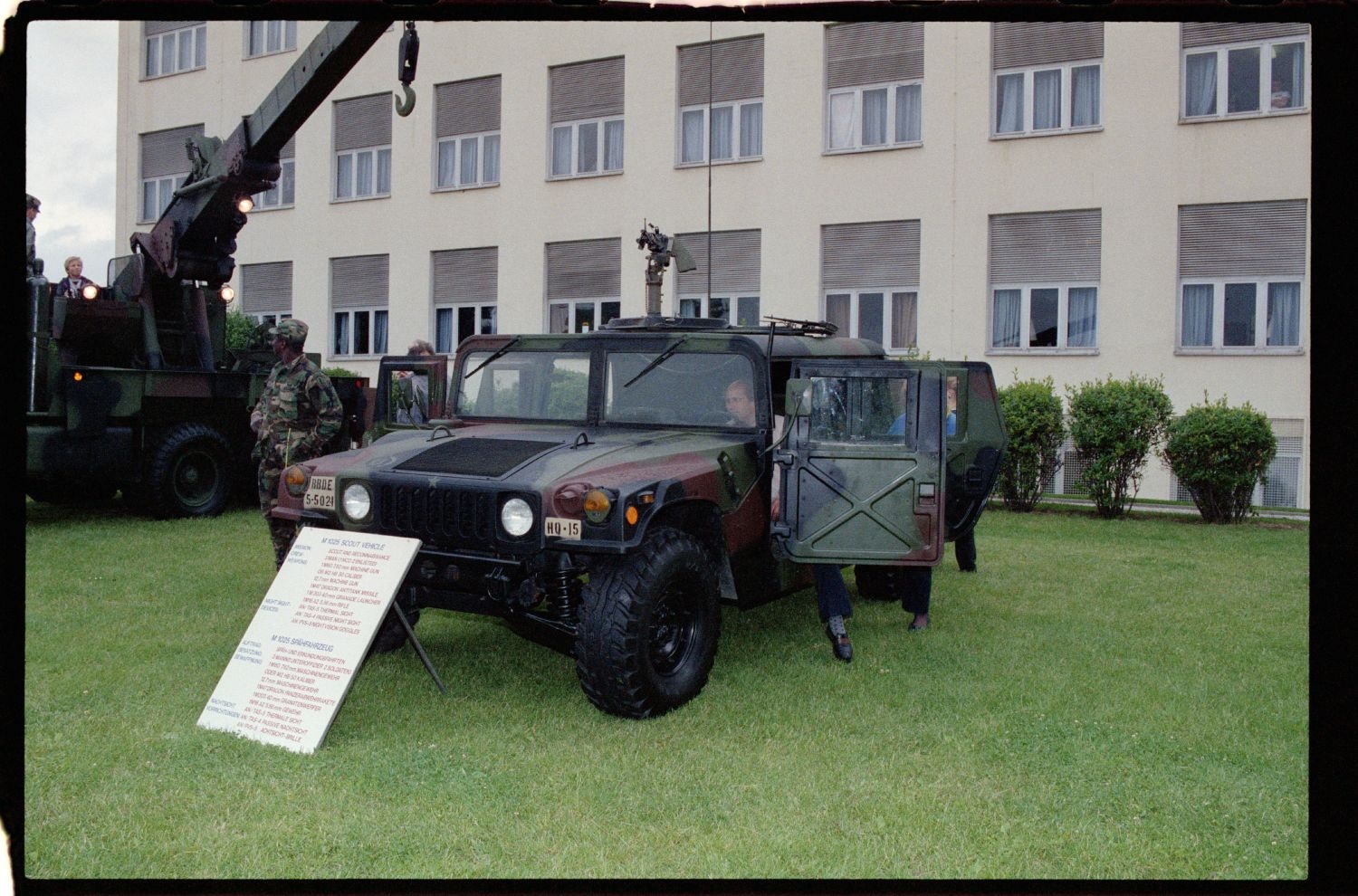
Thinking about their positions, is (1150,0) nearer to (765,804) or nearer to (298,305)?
(765,804)

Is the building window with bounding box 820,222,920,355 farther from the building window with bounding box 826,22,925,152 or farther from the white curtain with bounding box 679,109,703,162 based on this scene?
the white curtain with bounding box 679,109,703,162

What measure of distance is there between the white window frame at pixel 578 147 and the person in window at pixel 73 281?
18.6 ft

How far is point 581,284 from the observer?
612 inches

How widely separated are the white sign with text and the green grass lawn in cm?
15

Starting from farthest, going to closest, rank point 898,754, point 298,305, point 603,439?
point 298,305
point 603,439
point 898,754

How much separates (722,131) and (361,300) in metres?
5.49

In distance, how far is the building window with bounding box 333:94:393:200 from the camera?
44.2 feet

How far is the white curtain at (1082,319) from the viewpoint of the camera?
1338 centimetres

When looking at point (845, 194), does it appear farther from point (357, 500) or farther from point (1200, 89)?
point (357, 500)

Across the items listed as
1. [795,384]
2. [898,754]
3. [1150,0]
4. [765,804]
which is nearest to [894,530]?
[795,384]

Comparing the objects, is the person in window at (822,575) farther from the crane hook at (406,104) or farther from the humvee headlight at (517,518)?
the crane hook at (406,104)

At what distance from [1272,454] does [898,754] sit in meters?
8.68

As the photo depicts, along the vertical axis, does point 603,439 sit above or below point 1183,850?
above

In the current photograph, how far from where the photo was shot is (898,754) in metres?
4.22
